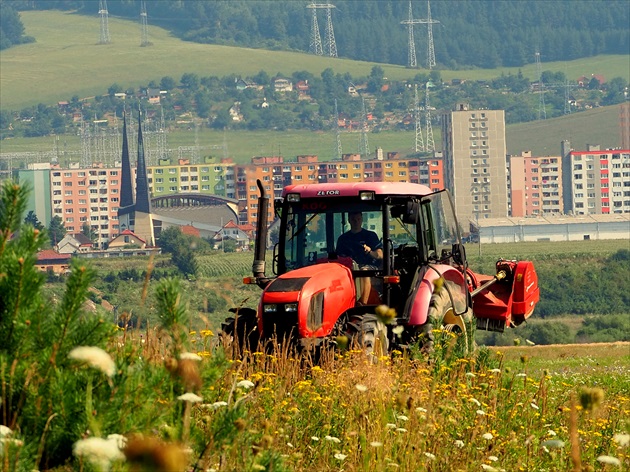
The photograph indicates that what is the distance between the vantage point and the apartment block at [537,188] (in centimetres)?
17850

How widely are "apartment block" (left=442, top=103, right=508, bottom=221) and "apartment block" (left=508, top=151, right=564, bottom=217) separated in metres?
3.10

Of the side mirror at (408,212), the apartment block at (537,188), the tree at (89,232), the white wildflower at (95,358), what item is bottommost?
the tree at (89,232)

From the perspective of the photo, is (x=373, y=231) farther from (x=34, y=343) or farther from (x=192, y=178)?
(x=192, y=178)

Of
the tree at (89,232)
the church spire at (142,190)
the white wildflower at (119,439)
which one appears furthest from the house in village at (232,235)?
the white wildflower at (119,439)

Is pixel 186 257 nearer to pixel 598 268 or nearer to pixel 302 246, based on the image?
pixel 598 268

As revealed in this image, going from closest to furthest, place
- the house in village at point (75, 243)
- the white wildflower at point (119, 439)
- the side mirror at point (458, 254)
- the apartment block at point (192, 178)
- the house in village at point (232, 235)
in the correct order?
the white wildflower at point (119, 439), the side mirror at point (458, 254), the house in village at point (75, 243), the house in village at point (232, 235), the apartment block at point (192, 178)

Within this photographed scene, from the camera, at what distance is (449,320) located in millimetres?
11359

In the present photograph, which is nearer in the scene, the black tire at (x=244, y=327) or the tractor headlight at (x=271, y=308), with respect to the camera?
the tractor headlight at (x=271, y=308)

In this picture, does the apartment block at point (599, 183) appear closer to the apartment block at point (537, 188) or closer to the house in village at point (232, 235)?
the apartment block at point (537, 188)

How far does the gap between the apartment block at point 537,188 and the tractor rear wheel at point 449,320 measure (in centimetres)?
16766

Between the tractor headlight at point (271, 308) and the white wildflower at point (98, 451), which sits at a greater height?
the white wildflower at point (98, 451)

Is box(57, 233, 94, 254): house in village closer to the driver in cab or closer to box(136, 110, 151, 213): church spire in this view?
box(136, 110, 151, 213): church spire

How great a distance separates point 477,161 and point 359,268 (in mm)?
169183

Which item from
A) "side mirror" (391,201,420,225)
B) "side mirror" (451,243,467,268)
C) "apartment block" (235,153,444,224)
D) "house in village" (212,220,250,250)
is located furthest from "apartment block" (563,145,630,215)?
"side mirror" (391,201,420,225)
